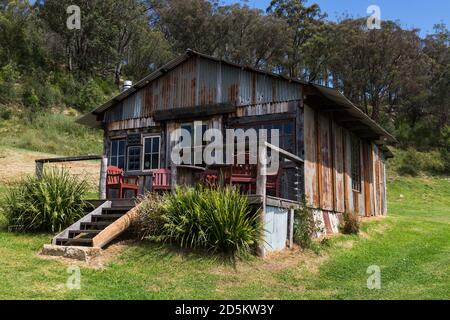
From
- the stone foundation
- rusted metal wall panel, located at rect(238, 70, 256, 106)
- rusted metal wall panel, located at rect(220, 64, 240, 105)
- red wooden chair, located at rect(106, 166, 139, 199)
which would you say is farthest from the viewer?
rusted metal wall panel, located at rect(220, 64, 240, 105)

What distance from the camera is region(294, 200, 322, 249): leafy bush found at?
11.2 meters

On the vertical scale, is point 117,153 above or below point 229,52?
below

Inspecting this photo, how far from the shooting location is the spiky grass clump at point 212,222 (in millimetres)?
9266

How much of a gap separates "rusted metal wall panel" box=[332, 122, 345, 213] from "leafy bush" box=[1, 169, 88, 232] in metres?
7.37

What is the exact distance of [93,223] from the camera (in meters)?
11.1

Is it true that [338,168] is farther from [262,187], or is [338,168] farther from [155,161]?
[262,187]

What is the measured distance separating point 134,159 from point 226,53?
103ft

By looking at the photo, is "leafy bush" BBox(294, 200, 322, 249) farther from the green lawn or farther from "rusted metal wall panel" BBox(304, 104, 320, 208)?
"rusted metal wall panel" BBox(304, 104, 320, 208)

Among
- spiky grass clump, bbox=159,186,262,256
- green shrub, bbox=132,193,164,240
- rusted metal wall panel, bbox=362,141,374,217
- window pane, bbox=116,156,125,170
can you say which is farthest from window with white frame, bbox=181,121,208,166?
rusted metal wall panel, bbox=362,141,374,217

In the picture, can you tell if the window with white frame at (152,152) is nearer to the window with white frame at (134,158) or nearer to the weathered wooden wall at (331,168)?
the window with white frame at (134,158)

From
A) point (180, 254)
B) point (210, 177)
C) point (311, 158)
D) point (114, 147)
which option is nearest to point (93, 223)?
point (180, 254)

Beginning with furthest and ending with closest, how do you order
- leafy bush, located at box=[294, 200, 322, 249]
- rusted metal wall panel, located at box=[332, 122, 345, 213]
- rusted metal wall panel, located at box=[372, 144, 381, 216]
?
rusted metal wall panel, located at box=[372, 144, 381, 216] < rusted metal wall panel, located at box=[332, 122, 345, 213] < leafy bush, located at box=[294, 200, 322, 249]

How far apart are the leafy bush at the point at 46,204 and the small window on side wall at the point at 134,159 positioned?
370 centimetres

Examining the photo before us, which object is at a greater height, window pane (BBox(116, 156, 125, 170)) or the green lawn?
window pane (BBox(116, 156, 125, 170))
